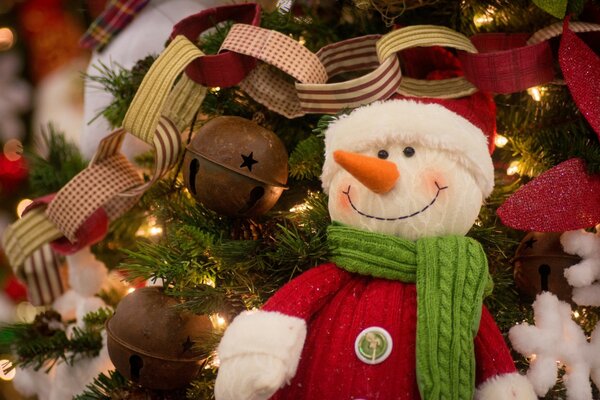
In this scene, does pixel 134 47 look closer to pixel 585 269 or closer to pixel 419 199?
pixel 419 199

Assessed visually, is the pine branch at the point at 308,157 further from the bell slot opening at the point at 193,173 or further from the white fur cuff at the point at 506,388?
the white fur cuff at the point at 506,388

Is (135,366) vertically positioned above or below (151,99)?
below

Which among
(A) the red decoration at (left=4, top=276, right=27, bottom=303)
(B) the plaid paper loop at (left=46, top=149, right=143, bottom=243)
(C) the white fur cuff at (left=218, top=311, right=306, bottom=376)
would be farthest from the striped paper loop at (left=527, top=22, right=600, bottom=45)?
(A) the red decoration at (left=4, top=276, right=27, bottom=303)

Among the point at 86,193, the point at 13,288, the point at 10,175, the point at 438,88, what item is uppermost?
the point at 438,88

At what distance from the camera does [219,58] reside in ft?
2.51

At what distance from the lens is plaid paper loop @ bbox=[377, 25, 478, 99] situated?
74cm

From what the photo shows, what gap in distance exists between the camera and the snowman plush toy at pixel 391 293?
0.56 metres

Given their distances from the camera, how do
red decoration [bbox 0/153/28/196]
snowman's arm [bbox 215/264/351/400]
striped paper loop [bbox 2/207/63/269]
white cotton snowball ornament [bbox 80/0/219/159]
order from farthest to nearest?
red decoration [bbox 0/153/28/196], white cotton snowball ornament [bbox 80/0/219/159], striped paper loop [bbox 2/207/63/269], snowman's arm [bbox 215/264/351/400]

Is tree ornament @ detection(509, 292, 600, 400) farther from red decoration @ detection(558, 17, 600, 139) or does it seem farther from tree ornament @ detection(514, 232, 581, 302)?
red decoration @ detection(558, 17, 600, 139)

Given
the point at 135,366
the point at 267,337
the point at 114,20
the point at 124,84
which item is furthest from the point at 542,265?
the point at 114,20

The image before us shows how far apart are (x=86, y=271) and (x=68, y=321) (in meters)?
0.09

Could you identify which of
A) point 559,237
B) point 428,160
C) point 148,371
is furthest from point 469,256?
point 148,371

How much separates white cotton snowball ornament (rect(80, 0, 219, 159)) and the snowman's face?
47 cm

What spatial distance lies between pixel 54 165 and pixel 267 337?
23.8 inches
